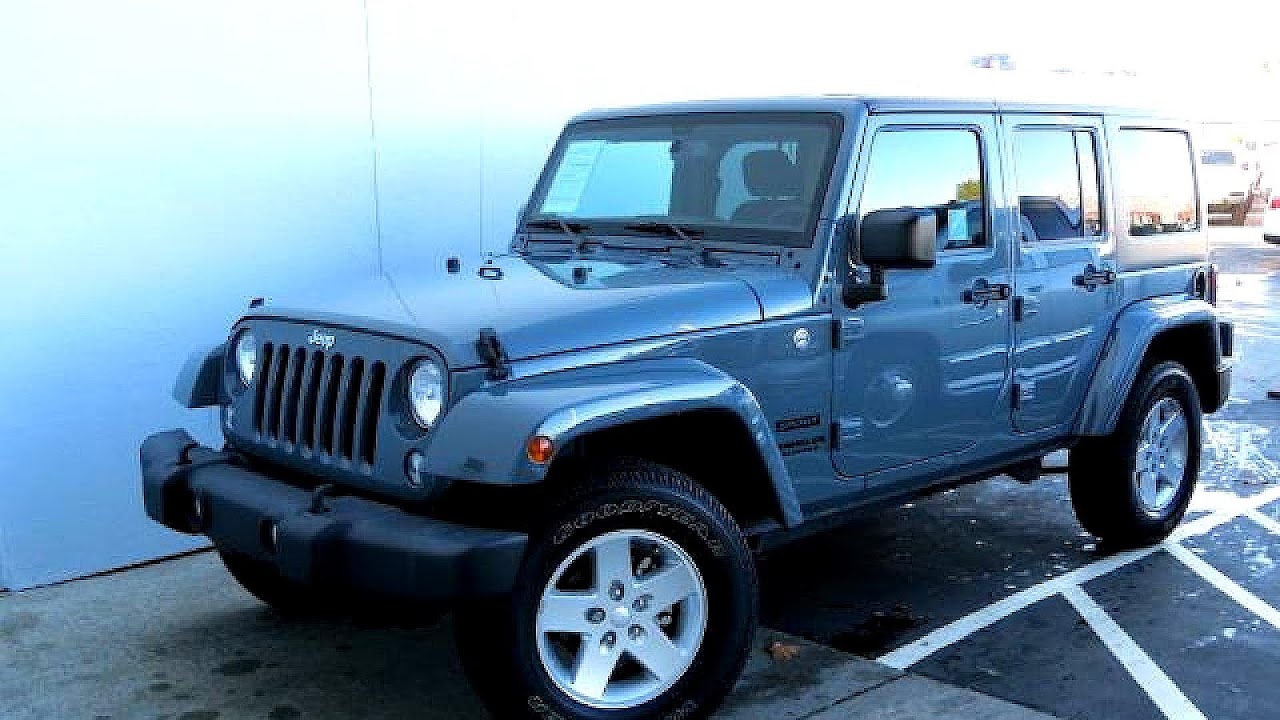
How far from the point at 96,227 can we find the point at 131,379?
676 mm

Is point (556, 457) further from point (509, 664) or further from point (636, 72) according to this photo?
point (636, 72)

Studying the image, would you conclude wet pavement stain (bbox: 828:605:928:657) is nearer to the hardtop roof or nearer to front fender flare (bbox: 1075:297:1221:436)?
front fender flare (bbox: 1075:297:1221:436)

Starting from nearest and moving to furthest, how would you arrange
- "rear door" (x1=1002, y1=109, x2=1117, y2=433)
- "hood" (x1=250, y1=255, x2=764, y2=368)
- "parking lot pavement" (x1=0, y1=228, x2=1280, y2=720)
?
"hood" (x1=250, y1=255, x2=764, y2=368) < "parking lot pavement" (x1=0, y1=228, x2=1280, y2=720) < "rear door" (x1=1002, y1=109, x2=1117, y2=433)

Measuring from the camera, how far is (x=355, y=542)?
3426 millimetres

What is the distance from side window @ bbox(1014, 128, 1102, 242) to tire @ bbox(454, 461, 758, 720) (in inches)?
84.0

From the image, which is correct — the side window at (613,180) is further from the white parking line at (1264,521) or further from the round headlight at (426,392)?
the white parking line at (1264,521)

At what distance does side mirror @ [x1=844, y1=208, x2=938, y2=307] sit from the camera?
4.15m

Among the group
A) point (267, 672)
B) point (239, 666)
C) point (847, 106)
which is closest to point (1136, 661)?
point (847, 106)

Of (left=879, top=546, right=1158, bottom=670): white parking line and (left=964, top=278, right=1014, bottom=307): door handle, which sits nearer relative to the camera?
(left=879, top=546, right=1158, bottom=670): white parking line

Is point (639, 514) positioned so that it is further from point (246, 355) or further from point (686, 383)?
point (246, 355)

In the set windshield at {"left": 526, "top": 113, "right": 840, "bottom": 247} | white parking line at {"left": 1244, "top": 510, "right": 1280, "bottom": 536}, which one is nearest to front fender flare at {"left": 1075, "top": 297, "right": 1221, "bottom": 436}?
white parking line at {"left": 1244, "top": 510, "right": 1280, "bottom": 536}

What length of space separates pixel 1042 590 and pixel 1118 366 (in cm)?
101

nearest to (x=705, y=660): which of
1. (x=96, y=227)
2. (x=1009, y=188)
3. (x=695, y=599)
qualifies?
(x=695, y=599)

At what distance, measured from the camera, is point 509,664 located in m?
3.48
